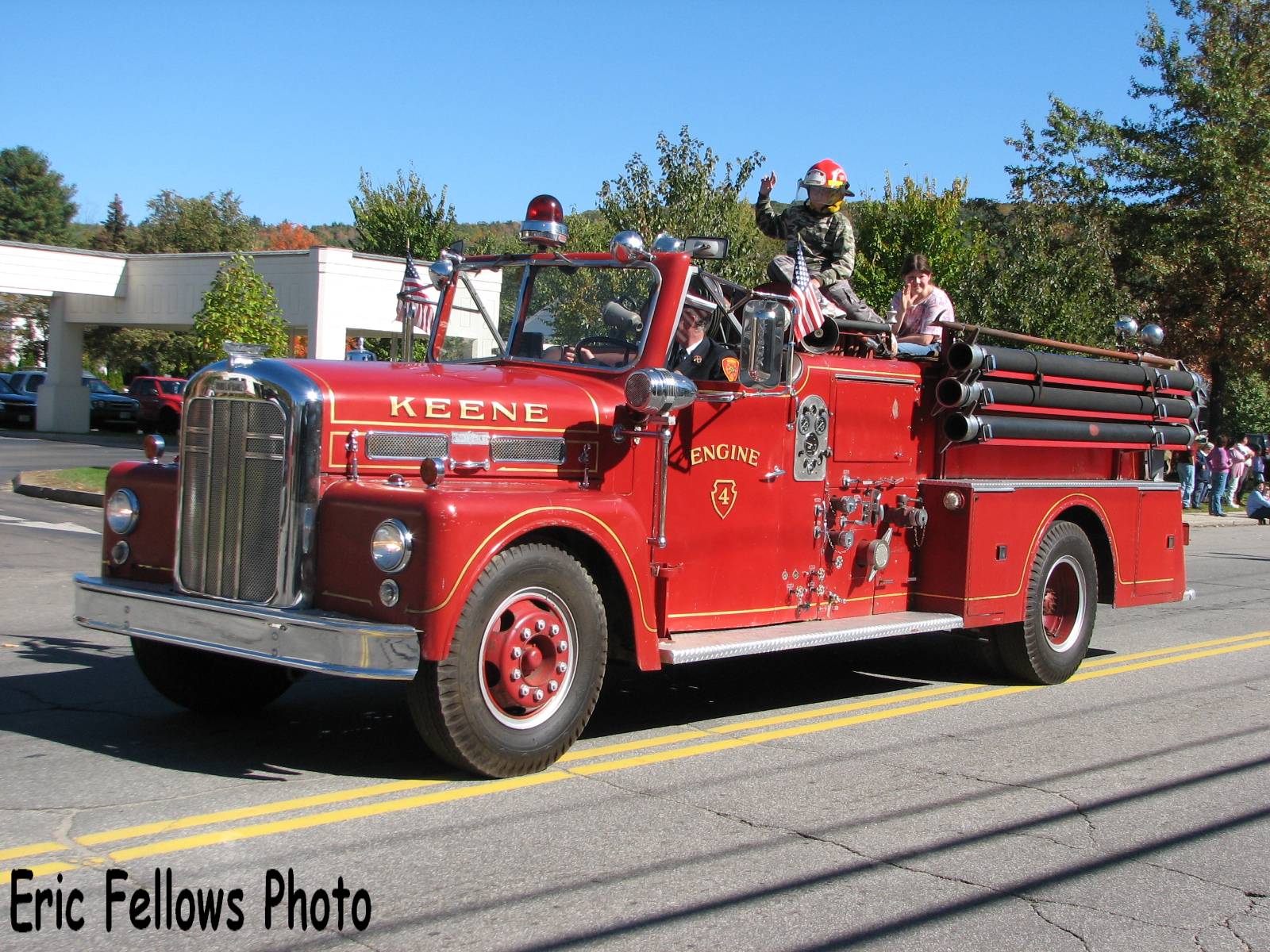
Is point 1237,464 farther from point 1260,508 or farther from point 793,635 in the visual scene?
point 793,635

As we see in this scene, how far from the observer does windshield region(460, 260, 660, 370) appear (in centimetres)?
647

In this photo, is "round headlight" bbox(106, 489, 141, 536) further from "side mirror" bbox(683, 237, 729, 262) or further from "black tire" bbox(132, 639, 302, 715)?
"side mirror" bbox(683, 237, 729, 262)

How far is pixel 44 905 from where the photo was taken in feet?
12.7

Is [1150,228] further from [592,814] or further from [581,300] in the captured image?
[592,814]

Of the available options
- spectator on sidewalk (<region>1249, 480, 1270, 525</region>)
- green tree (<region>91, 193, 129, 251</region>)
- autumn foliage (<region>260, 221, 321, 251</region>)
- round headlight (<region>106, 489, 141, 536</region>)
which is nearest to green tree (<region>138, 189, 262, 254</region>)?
green tree (<region>91, 193, 129, 251</region>)

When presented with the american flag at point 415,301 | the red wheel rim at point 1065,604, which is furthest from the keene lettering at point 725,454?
the red wheel rim at point 1065,604

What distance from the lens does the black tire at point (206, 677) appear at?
20.1 feet

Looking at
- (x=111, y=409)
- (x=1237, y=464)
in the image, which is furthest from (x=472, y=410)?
(x=111, y=409)

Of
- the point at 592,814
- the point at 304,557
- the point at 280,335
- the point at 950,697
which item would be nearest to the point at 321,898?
the point at 592,814

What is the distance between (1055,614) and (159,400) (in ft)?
93.5

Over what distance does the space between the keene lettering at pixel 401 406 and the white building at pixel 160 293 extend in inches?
591

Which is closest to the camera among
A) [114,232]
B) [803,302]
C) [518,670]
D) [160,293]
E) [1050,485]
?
[518,670]

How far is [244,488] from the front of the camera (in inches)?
213

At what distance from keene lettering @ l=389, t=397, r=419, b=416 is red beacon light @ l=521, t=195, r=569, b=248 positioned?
5.57 ft
